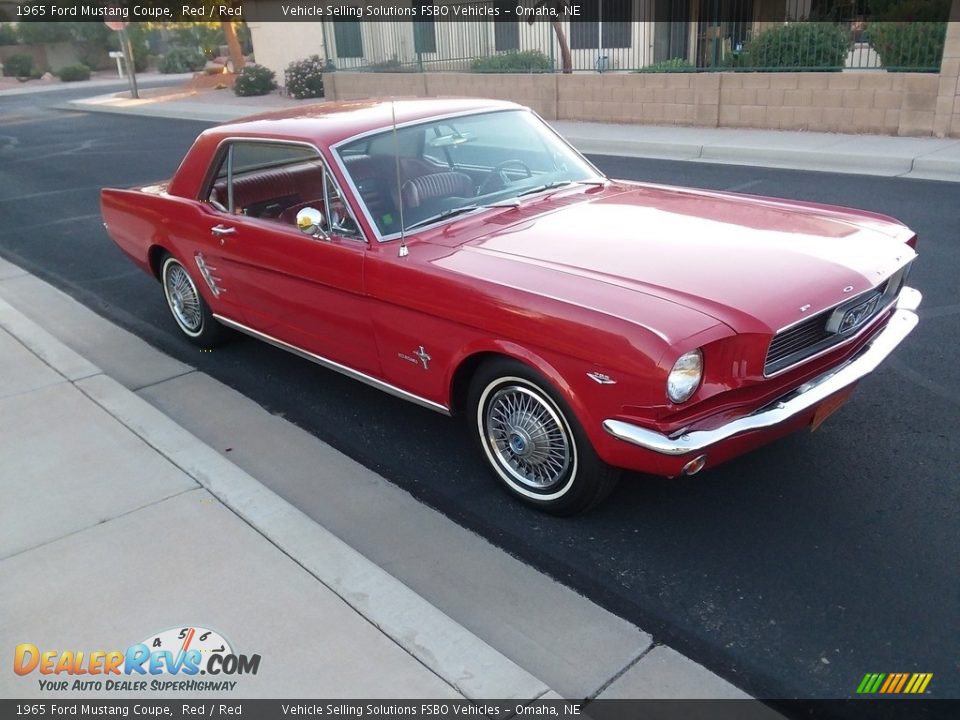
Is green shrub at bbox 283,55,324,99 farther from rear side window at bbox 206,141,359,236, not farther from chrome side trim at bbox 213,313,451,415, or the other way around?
chrome side trim at bbox 213,313,451,415

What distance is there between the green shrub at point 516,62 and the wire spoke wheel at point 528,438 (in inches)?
589

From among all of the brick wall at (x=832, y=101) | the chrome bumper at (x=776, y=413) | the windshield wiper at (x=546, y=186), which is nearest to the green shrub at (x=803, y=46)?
the brick wall at (x=832, y=101)

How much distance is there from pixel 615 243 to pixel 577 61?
16.1 m

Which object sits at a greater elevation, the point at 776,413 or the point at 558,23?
the point at 558,23

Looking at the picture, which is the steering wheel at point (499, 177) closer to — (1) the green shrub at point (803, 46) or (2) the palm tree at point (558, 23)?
(1) the green shrub at point (803, 46)

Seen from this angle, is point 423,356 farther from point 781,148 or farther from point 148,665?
point 781,148

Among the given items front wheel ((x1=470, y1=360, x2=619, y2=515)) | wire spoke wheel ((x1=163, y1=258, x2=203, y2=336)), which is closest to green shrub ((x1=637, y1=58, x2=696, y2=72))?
wire spoke wheel ((x1=163, y1=258, x2=203, y2=336))

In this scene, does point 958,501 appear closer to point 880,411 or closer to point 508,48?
point 880,411

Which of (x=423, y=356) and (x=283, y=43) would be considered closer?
(x=423, y=356)

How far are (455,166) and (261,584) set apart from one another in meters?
2.46

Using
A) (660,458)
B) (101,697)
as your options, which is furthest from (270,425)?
(660,458)

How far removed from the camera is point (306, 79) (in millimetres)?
25344

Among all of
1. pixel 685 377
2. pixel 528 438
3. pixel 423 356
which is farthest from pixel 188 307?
pixel 685 377

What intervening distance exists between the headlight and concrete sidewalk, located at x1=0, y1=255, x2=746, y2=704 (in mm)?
842
